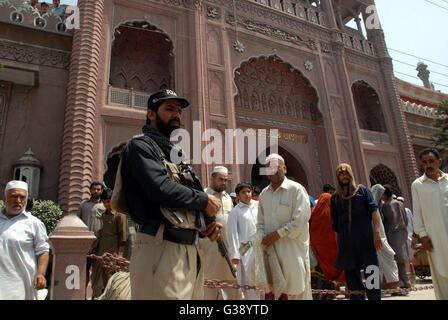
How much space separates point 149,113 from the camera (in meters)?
1.92

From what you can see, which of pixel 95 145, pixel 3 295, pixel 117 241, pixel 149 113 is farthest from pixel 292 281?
pixel 95 145

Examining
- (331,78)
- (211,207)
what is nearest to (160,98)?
(211,207)

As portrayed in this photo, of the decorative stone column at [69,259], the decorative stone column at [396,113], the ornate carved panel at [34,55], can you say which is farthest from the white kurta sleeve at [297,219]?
the decorative stone column at [396,113]

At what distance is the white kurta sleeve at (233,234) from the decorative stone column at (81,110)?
4.36 m

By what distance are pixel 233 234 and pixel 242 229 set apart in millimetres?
149

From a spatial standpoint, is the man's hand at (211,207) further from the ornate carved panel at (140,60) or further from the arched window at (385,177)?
the arched window at (385,177)

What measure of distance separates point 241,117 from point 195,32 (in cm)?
318

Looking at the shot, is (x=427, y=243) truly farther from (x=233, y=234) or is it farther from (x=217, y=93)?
(x=217, y=93)

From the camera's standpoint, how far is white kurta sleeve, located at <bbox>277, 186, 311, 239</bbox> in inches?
113

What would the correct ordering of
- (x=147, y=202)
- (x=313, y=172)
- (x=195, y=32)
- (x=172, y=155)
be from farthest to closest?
(x=313, y=172), (x=195, y=32), (x=172, y=155), (x=147, y=202)

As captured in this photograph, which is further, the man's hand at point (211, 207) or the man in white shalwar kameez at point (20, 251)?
the man in white shalwar kameez at point (20, 251)

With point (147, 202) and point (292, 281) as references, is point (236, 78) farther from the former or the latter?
point (147, 202)

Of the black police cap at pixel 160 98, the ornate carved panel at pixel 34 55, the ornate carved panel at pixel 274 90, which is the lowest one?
the black police cap at pixel 160 98

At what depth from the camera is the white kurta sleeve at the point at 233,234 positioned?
12.2 ft
